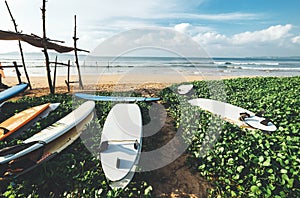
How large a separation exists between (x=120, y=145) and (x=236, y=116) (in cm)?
299

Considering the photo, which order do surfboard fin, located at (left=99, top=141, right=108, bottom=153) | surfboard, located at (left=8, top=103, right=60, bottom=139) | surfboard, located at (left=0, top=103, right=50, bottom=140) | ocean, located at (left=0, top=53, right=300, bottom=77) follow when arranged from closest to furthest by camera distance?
surfboard fin, located at (left=99, top=141, right=108, bottom=153), surfboard, located at (left=0, top=103, right=50, bottom=140), surfboard, located at (left=8, top=103, right=60, bottom=139), ocean, located at (left=0, top=53, right=300, bottom=77)

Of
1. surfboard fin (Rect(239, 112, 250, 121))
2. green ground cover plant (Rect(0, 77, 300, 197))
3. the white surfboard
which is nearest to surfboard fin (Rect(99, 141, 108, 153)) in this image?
green ground cover plant (Rect(0, 77, 300, 197))

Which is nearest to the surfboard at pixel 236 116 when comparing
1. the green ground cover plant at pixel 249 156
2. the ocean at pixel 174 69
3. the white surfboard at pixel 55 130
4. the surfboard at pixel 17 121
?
the green ground cover plant at pixel 249 156

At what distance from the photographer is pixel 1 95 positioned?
6148 millimetres

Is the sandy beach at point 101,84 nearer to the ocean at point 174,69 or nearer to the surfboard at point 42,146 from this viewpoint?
the ocean at point 174,69

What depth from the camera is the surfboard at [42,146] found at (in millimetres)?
3209

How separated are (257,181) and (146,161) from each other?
185 centimetres

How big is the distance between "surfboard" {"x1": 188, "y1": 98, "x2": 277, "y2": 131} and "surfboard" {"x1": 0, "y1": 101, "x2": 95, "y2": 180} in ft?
10.9

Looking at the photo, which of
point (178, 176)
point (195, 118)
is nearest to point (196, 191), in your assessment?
point (178, 176)

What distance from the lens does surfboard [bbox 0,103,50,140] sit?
419 cm

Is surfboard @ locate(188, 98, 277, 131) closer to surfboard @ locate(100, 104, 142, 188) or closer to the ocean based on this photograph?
surfboard @ locate(100, 104, 142, 188)

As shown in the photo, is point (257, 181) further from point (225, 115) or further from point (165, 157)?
point (225, 115)


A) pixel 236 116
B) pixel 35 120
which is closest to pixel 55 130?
pixel 35 120

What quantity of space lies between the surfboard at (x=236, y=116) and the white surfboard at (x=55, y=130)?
10.5ft
